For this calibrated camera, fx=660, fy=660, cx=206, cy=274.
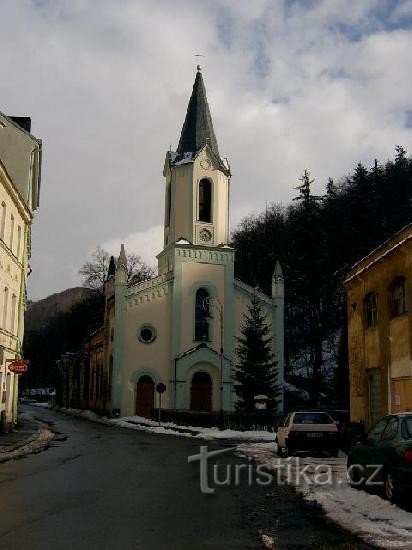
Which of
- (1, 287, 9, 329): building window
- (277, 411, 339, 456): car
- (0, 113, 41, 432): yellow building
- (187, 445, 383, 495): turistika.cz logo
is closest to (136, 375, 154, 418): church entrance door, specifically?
A: (0, 113, 41, 432): yellow building

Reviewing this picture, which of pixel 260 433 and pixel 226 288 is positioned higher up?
pixel 226 288

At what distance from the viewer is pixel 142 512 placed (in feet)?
30.6

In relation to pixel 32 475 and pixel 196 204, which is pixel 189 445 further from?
pixel 196 204

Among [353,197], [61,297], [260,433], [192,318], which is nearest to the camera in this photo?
[260,433]

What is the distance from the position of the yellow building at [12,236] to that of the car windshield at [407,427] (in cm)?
1873

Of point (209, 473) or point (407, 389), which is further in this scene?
point (407, 389)

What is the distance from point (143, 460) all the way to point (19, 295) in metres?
15.4

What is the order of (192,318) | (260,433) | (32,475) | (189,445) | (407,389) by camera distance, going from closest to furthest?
(32,475), (407,389), (189,445), (260,433), (192,318)

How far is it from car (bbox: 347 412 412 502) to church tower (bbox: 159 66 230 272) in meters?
36.7

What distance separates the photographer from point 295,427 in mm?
18766

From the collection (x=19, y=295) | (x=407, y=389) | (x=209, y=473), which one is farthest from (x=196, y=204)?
(x=209, y=473)

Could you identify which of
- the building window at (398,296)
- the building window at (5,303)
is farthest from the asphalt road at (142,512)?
the building window at (5,303)

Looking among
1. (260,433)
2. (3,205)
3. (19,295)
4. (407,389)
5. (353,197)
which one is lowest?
(260,433)

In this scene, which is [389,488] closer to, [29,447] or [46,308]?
[29,447]
